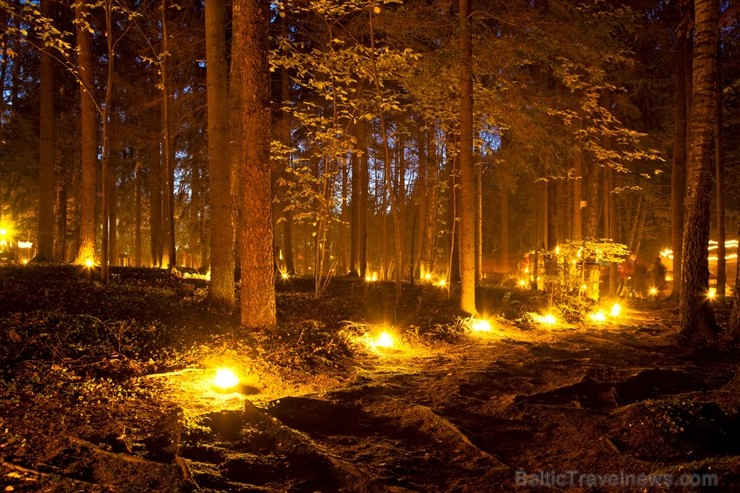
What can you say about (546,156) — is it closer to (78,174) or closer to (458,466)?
(458,466)

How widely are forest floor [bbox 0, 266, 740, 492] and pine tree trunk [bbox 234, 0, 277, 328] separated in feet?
3.59

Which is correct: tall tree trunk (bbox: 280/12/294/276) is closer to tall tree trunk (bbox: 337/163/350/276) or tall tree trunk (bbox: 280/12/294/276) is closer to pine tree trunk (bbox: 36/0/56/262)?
tall tree trunk (bbox: 337/163/350/276)

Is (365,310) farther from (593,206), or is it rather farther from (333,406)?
(593,206)

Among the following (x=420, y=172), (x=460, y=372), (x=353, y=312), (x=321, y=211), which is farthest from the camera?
(x=420, y=172)

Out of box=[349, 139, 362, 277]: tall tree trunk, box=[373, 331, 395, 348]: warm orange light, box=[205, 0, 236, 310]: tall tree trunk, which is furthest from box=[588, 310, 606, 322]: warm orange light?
box=[349, 139, 362, 277]: tall tree trunk

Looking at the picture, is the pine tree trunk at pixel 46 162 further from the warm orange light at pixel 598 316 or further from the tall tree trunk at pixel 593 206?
the tall tree trunk at pixel 593 206

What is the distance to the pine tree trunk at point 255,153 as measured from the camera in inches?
325

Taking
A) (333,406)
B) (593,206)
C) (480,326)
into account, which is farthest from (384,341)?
(593,206)

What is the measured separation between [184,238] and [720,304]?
4376cm

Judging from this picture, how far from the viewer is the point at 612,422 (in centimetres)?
447

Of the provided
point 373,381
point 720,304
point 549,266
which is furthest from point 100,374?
point 720,304

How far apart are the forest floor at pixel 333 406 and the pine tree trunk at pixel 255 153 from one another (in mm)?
1094

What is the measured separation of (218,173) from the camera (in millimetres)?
9852

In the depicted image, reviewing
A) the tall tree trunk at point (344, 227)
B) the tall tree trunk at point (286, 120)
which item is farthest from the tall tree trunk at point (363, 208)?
the tall tree trunk at point (286, 120)
